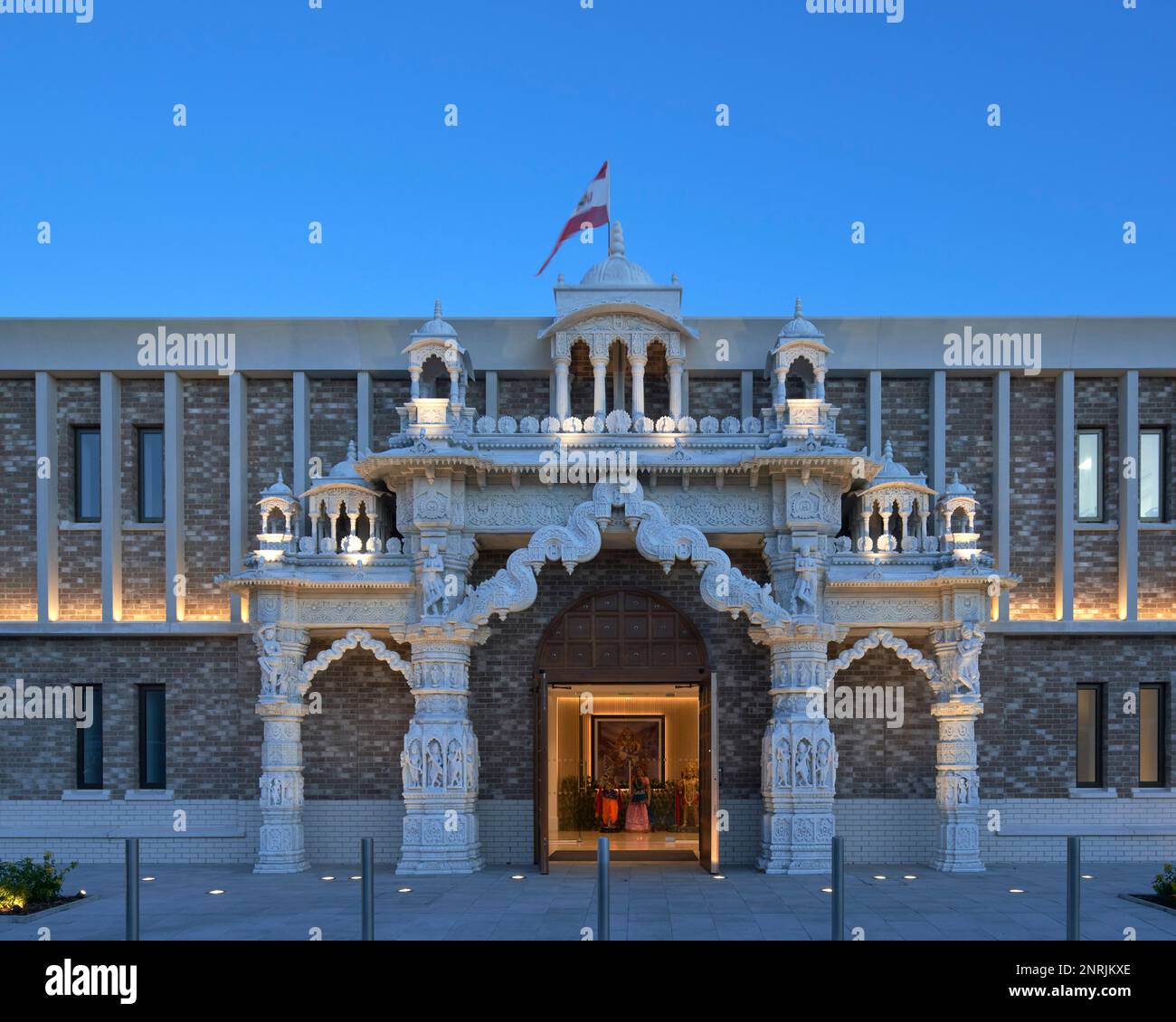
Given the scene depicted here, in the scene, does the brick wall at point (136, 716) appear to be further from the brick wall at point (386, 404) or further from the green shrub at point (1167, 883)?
the green shrub at point (1167, 883)

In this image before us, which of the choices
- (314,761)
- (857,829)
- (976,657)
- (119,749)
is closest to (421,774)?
(314,761)

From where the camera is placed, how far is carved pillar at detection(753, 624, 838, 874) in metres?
16.3

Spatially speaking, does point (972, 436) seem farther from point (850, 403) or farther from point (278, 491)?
point (278, 491)

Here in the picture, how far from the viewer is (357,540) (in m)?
17.1

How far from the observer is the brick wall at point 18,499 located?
62.4 ft

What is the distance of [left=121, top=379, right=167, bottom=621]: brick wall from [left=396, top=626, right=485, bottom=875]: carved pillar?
5.21 meters

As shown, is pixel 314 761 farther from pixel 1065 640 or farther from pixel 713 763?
pixel 1065 640

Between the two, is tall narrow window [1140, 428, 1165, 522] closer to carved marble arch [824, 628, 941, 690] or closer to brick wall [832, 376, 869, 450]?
brick wall [832, 376, 869, 450]

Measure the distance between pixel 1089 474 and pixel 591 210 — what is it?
31.4ft

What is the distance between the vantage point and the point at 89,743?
1883cm

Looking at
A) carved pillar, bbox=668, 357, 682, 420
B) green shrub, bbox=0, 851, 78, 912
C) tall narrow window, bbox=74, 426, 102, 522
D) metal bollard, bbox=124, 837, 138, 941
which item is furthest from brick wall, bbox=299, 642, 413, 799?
metal bollard, bbox=124, 837, 138, 941

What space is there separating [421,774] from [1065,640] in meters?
10.6
